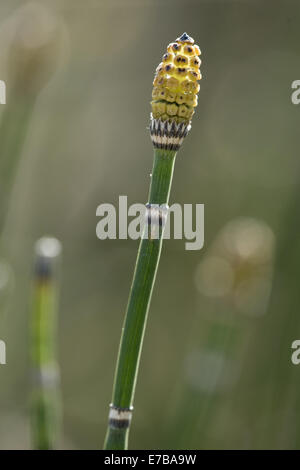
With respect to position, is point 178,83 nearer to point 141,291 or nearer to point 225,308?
point 141,291

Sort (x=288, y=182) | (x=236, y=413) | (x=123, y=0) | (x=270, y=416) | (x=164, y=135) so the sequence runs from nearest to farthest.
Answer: (x=164, y=135)
(x=270, y=416)
(x=236, y=413)
(x=288, y=182)
(x=123, y=0)

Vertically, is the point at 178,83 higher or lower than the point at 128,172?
lower

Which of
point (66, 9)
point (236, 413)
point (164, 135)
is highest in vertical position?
point (66, 9)

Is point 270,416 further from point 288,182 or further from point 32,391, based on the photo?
point 288,182

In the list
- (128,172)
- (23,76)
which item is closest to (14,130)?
(23,76)

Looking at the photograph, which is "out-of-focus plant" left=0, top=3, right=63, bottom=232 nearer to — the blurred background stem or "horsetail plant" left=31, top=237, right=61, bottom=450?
the blurred background stem

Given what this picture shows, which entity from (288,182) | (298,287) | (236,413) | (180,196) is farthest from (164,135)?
(180,196)

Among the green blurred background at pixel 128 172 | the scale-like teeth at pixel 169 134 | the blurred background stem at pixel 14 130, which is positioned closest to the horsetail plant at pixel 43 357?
the blurred background stem at pixel 14 130
